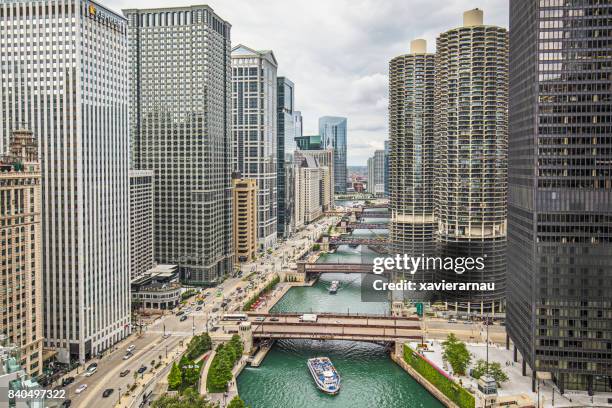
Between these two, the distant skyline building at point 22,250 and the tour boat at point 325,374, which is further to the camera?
the tour boat at point 325,374

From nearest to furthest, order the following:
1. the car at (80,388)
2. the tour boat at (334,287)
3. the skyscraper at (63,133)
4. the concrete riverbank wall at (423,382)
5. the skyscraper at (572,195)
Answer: the skyscraper at (572,195)
the car at (80,388)
the concrete riverbank wall at (423,382)
the skyscraper at (63,133)
the tour boat at (334,287)

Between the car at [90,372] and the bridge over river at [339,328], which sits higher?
the bridge over river at [339,328]

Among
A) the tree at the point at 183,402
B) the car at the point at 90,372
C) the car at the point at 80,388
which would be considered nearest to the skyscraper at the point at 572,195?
the tree at the point at 183,402

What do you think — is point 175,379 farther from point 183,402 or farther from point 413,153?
point 413,153

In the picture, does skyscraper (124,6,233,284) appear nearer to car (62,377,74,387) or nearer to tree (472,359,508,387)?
car (62,377,74,387)

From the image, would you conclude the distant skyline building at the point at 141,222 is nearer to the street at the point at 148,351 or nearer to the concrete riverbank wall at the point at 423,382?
the street at the point at 148,351

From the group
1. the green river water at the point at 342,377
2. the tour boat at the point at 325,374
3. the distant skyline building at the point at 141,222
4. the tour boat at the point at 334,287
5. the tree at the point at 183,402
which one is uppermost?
the distant skyline building at the point at 141,222

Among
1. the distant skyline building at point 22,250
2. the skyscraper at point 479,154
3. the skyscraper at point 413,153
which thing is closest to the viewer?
the distant skyline building at point 22,250

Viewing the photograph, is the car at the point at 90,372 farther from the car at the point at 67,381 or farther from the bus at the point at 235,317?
the bus at the point at 235,317
